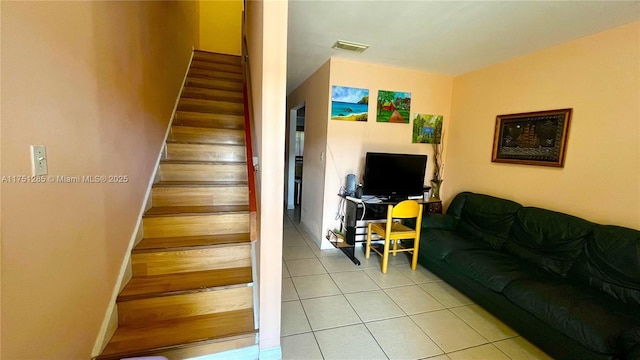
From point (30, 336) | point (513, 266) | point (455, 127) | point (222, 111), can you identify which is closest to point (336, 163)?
point (222, 111)

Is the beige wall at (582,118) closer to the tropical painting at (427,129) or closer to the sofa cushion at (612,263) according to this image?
the sofa cushion at (612,263)

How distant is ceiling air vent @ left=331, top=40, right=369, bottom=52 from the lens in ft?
8.68

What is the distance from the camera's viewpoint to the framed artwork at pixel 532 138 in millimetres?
2412

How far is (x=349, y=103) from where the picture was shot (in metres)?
3.24

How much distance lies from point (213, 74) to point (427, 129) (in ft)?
10.9

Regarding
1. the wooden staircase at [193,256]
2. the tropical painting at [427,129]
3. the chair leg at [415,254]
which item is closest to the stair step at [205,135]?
the wooden staircase at [193,256]

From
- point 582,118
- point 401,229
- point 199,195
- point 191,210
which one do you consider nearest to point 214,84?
point 199,195

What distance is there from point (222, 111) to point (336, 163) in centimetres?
162

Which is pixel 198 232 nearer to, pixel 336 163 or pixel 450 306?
pixel 336 163

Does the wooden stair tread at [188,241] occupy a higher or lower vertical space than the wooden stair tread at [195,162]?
lower

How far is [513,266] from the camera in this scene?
2.14 metres

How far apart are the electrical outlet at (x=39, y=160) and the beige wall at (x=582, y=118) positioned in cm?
371

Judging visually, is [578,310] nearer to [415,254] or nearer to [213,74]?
[415,254]

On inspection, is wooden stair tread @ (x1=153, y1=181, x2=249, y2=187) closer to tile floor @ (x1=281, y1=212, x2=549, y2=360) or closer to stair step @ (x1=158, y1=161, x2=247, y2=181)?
stair step @ (x1=158, y1=161, x2=247, y2=181)
